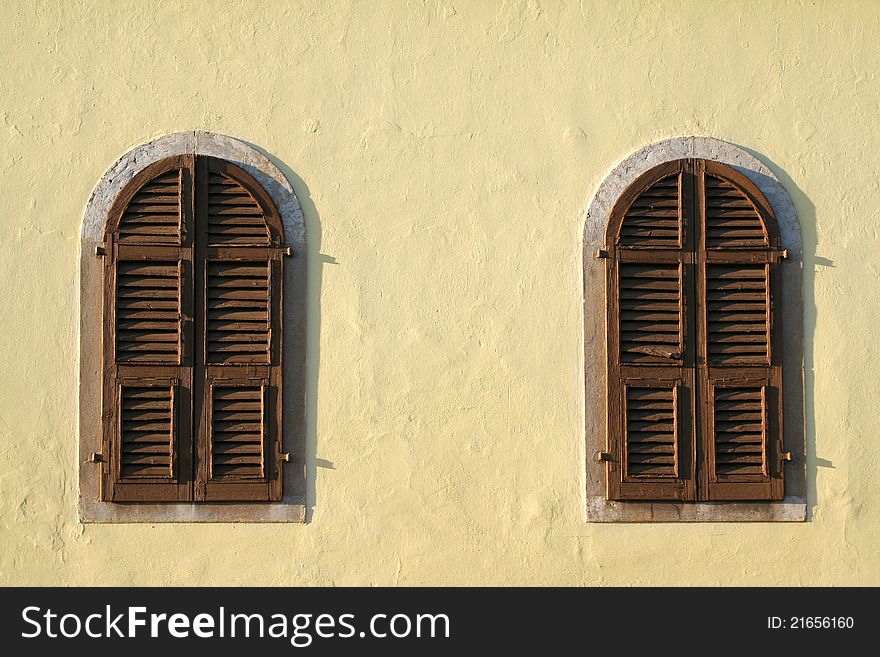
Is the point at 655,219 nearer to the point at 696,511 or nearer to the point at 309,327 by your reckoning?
the point at 696,511

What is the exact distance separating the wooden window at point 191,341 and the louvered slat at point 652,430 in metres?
1.56

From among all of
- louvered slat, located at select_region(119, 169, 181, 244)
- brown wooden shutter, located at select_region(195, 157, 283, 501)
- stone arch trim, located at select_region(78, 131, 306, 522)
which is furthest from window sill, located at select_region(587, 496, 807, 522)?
louvered slat, located at select_region(119, 169, 181, 244)

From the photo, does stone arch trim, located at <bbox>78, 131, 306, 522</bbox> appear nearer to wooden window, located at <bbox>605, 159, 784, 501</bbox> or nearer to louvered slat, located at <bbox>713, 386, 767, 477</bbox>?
wooden window, located at <bbox>605, 159, 784, 501</bbox>

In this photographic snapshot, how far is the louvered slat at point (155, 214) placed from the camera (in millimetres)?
5707

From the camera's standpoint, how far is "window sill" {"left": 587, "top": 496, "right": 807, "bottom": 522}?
225 inches

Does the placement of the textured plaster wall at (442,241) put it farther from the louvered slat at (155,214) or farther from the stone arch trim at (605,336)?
the louvered slat at (155,214)

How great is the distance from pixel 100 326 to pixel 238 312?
61cm

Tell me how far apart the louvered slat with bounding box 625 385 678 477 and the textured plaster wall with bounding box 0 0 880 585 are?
9.4 inches

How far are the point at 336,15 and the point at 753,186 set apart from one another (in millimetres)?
2042

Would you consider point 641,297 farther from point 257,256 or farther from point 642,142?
point 257,256

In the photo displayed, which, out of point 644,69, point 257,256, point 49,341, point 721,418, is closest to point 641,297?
point 721,418

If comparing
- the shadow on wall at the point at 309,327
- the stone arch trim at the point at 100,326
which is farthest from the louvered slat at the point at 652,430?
the stone arch trim at the point at 100,326

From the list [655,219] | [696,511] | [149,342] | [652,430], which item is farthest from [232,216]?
[696,511]

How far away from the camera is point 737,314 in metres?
5.79
